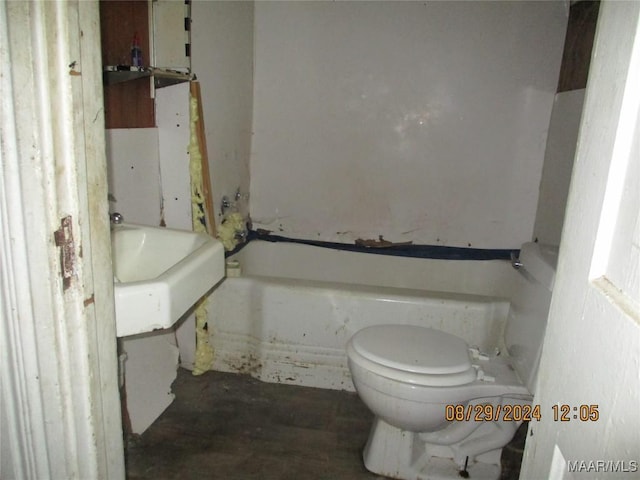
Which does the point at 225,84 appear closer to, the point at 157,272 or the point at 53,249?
the point at 157,272

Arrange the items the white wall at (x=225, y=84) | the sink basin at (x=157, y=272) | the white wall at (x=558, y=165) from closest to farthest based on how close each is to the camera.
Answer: the sink basin at (x=157, y=272) < the white wall at (x=225, y=84) < the white wall at (x=558, y=165)

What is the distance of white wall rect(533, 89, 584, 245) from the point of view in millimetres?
1899

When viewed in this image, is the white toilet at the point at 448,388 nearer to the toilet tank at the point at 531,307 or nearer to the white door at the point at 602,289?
the toilet tank at the point at 531,307

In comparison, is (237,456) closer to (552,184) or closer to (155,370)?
(155,370)

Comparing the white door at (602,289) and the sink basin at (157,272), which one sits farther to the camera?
the sink basin at (157,272)

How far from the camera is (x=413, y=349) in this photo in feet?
4.42

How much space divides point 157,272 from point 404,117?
5.13ft

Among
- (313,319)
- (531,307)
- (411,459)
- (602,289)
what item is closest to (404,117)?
(313,319)

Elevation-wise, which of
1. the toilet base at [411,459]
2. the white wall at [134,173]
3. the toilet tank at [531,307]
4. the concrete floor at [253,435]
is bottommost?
the concrete floor at [253,435]

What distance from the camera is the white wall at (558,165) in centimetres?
190

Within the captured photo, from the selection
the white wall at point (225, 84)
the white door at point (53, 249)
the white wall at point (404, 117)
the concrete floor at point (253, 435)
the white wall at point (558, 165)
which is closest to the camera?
the white door at point (53, 249)

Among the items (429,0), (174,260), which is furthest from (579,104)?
(174,260)
